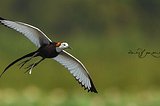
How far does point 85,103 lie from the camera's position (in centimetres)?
275

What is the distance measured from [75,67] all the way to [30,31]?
1.16 feet

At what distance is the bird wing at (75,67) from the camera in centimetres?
188

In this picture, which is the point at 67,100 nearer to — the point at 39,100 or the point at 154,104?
the point at 39,100

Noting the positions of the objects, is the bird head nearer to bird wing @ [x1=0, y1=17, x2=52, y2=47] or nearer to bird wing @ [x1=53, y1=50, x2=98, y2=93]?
bird wing @ [x1=0, y1=17, x2=52, y2=47]

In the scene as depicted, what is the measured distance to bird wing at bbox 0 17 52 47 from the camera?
1.65 meters

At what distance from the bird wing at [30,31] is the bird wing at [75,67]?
17cm

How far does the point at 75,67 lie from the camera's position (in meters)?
1.91

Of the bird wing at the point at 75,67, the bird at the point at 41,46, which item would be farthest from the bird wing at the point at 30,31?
the bird wing at the point at 75,67

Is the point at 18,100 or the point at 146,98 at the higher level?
the point at 146,98

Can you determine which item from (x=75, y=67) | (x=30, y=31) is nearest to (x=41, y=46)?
(x=30, y=31)

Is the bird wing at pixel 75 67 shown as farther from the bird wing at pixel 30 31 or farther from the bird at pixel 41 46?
the bird wing at pixel 30 31

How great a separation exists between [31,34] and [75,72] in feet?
1.18

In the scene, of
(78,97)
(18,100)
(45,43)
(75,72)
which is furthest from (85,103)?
(45,43)

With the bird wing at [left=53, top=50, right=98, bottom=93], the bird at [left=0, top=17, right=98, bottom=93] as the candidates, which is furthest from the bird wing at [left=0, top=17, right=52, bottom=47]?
→ the bird wing at [left=53, top=50, right=98, bottom=93]
